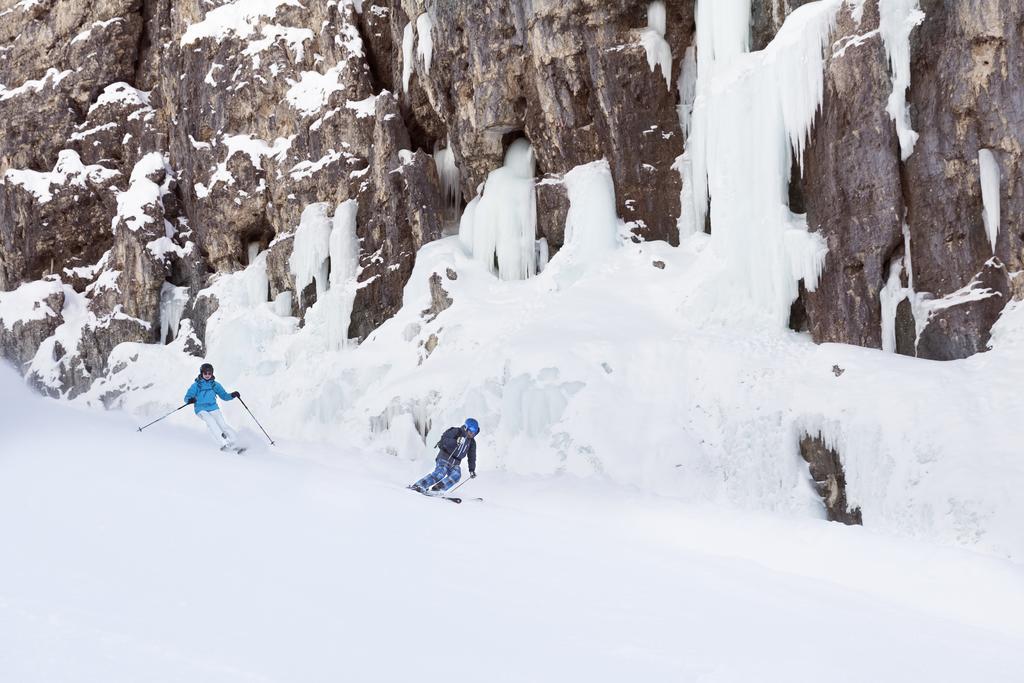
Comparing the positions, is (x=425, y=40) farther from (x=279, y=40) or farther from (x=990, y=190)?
(x=990, y=190)

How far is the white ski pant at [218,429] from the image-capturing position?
352 inches

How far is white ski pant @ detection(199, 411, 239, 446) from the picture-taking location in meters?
8.94

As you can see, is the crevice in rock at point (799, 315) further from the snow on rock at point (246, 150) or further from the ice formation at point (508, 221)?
the snow on rock at point (246, 150)

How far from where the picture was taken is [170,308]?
911 inches

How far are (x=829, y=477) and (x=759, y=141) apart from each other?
5.92m

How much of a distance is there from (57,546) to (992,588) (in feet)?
22.1

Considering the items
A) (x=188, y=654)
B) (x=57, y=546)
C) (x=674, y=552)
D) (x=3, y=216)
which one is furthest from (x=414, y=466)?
(x=3, y=216)

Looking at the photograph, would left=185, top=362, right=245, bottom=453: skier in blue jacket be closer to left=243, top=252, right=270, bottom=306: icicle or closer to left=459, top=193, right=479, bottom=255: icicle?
left=459, top=193, right=479, bottom=255: icicle

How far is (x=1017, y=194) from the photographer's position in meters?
10.6

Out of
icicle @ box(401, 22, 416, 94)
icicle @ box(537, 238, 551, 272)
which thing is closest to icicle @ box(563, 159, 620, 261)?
icicle @ box(537, 238, 551, 272)

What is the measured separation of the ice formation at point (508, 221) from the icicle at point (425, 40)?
313 cm

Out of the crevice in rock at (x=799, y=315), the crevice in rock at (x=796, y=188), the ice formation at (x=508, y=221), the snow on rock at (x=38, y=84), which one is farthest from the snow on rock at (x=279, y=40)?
the crevice in rock at (x=799, y=315)

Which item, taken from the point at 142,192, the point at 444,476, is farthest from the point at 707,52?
the point at 142,192

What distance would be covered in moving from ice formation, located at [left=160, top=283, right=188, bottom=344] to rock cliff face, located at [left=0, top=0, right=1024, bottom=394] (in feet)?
0.26
